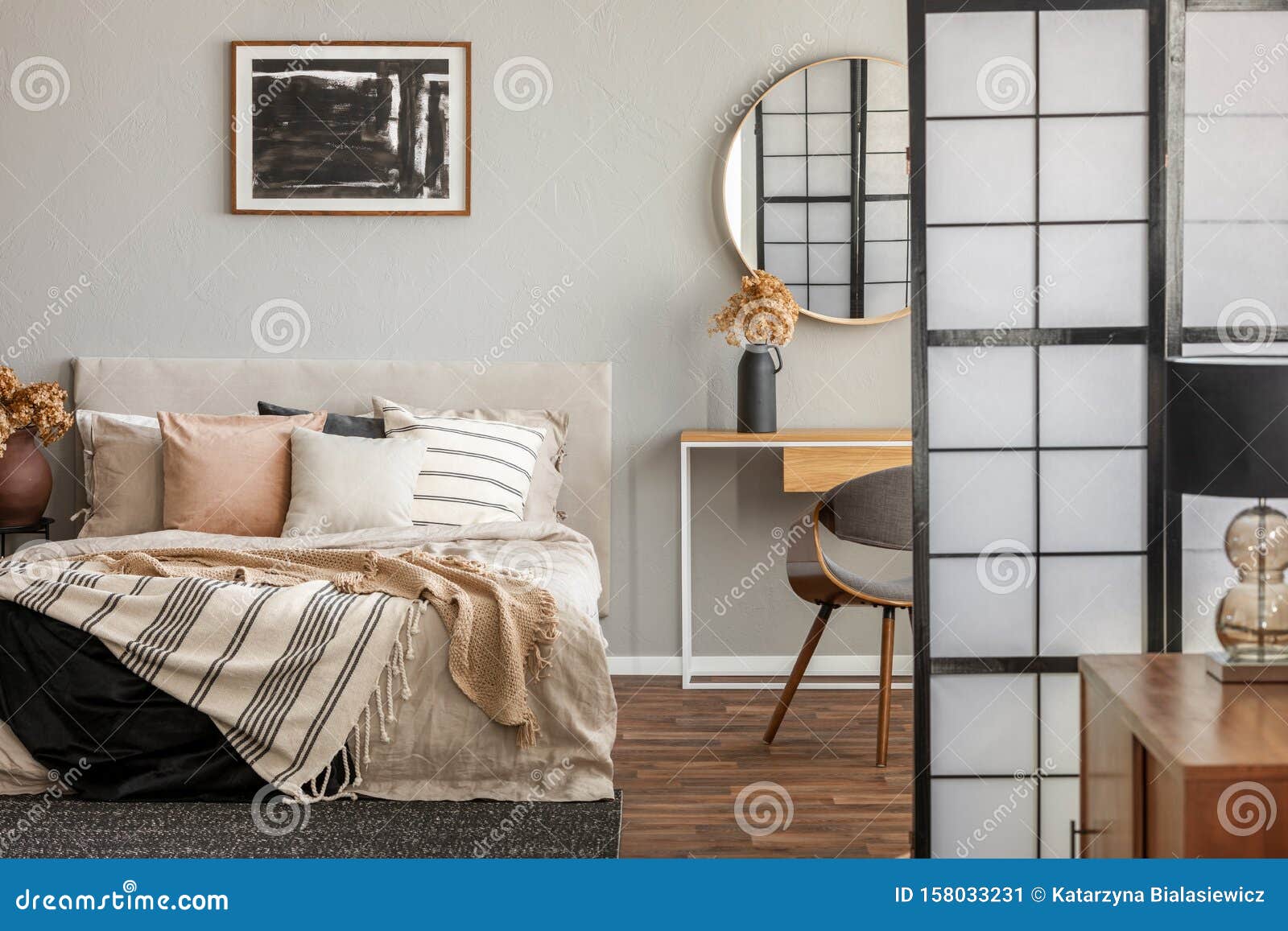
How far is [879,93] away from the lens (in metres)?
3.87

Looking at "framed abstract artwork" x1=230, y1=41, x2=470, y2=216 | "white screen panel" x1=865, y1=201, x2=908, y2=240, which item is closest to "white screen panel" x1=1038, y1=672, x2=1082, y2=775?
"white screen panel" x1=865, y1=201, x2=908, y2=240

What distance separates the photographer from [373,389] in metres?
3.92

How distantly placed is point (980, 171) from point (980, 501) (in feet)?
1.93

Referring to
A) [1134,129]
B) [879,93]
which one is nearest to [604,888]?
[1134,129]

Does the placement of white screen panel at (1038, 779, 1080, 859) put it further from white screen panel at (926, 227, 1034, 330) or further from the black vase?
the black vase

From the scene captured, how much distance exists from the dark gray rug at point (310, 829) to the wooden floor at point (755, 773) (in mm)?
175

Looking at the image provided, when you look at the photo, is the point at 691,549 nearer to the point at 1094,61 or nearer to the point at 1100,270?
the point at 1100,270

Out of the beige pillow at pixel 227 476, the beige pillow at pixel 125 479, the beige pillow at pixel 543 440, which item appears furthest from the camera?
the beige pillow at pixel 543 440

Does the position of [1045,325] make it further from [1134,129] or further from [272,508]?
[272,508]

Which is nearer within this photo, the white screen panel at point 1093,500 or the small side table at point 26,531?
the white screen panel at point 1093,500

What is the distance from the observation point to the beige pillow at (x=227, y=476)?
342 cm

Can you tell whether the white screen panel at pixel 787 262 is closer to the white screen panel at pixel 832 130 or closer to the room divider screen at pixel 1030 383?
the white screen panel at pixel 832 130

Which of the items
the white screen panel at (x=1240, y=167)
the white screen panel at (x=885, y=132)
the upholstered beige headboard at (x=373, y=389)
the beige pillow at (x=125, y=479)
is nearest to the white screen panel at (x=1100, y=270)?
the white screen panel at (x=1240, y=167)

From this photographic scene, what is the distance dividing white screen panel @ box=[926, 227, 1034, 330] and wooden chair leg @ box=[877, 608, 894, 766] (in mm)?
1272
